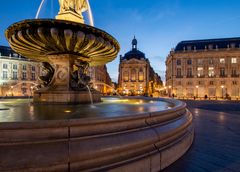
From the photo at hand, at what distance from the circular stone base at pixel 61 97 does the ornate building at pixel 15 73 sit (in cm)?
5556

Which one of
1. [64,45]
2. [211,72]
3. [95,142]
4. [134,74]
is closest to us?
[95,142]

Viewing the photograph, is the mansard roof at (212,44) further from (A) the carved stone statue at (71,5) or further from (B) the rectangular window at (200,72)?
(A) the carved stone statue at (71,5)

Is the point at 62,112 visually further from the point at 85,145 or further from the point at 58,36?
the point at 58,36

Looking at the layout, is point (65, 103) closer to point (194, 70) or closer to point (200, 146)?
point (200, 146)

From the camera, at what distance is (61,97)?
6.87 meters

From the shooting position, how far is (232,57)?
57.1 m

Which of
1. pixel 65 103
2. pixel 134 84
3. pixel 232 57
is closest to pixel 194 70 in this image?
pixel 232 57

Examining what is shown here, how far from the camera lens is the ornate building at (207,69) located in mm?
57312

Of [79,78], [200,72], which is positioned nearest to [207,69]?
[200,72]

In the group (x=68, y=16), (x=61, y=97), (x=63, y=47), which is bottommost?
(x=61, y=97)

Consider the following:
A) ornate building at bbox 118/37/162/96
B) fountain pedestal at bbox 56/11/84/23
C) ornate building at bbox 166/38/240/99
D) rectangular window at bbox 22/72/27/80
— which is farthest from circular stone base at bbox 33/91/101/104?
ornate building at bbox 118/37/162/96

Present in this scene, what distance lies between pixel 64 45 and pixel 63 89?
1.76 meters

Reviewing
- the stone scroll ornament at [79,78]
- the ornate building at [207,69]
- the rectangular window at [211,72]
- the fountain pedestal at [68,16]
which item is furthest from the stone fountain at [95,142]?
the rectangular window at [211,72]

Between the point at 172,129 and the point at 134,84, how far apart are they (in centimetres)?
A: 8090
